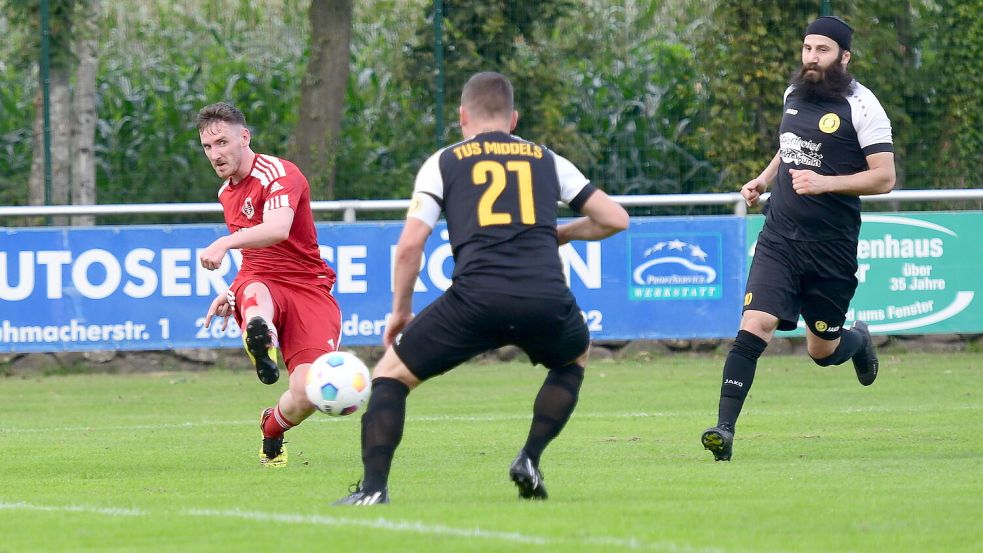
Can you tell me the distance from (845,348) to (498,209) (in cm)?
367

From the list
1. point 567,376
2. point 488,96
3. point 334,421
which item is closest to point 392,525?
point 567,376

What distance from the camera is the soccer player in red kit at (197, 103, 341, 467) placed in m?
8.55

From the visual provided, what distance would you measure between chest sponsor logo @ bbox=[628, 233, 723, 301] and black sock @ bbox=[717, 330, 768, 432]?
22.3 feet

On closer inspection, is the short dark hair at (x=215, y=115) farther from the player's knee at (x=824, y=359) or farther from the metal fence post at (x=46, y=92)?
the metal fence post at (x=46, y=92)

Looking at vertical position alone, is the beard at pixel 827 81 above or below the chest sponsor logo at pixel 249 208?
above

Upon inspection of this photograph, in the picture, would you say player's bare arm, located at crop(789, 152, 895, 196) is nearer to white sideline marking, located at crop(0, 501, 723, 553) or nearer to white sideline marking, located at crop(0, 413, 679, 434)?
white sideline marking, located at crop(0, 413, 679, 434)

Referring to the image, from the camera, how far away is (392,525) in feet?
19.6

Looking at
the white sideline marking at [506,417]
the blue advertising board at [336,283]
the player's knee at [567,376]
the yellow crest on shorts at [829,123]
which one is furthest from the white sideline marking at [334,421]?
the player's knee at [567,376]

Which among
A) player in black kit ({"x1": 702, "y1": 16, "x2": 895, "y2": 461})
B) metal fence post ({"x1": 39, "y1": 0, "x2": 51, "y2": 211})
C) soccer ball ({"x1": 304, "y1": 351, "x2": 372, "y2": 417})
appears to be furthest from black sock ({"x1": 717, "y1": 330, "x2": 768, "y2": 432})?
metal fence post ({"x1": 39, "y1": 0, "x2": 51, "y2": 211})

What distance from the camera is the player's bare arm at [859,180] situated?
8.55 meters

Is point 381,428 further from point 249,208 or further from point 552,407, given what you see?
point 249,208

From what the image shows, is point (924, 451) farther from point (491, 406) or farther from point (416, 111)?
point (416, 111)

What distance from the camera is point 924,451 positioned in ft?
29.2

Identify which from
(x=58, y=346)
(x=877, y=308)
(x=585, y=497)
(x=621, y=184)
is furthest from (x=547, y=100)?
(x=585, y=497)
